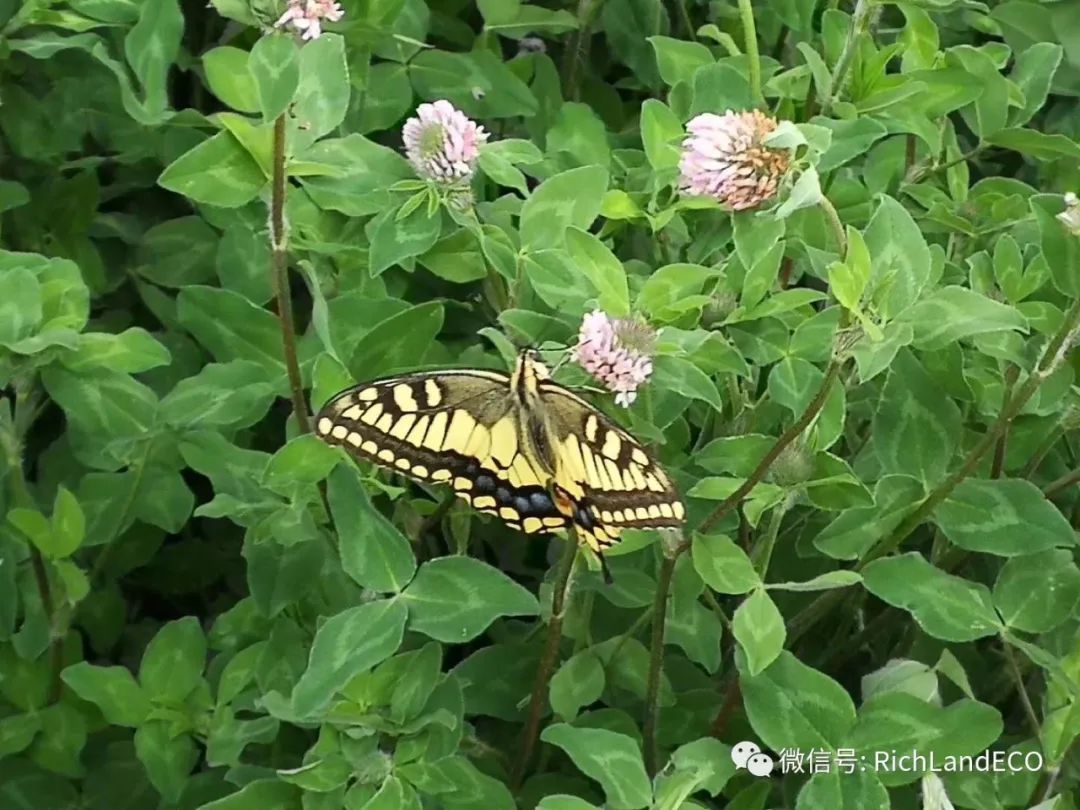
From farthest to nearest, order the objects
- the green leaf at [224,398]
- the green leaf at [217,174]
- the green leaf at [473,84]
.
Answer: the green leaf at [473,84], the green leaf at [224,398], the green leaf at [217,174]

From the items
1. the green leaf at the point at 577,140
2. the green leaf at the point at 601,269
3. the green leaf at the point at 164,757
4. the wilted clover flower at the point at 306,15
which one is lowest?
the green leaf at the point at 164,757

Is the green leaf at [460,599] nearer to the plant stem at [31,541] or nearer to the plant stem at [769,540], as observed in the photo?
the plant stem at [769,540]

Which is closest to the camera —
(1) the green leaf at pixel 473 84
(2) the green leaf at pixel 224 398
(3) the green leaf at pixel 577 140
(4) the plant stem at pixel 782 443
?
(4) the plant stem at pixel 782 443

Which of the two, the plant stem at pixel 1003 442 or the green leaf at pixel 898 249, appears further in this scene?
the plant stem at pixel 1003 442

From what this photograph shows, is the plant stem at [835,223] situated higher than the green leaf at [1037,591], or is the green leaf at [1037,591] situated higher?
the plant stem at [835,223]

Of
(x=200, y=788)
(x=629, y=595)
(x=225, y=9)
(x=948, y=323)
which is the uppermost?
(x=225, y=9)

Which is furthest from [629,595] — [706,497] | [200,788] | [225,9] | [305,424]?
[225,9]

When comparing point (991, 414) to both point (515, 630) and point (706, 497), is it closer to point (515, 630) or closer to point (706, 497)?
point (706, 497)

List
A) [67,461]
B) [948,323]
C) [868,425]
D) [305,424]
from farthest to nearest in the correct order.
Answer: [67,461] < [868,425] < [305,424] < [948,323]

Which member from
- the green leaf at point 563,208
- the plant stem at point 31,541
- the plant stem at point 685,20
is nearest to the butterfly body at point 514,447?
the green leaf at point 563,208
